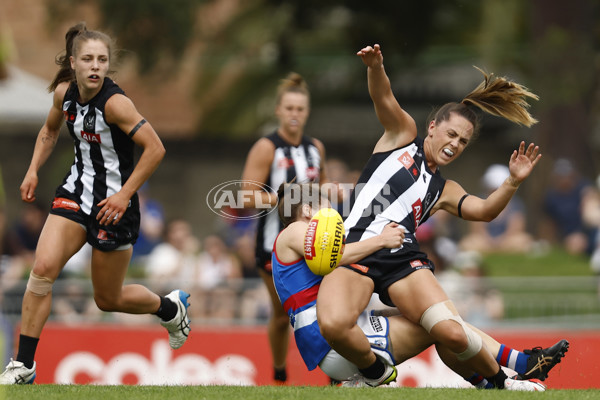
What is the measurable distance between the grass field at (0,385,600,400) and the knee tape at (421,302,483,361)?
31 cm

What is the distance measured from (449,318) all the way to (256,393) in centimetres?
134

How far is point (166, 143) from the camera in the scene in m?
21.0

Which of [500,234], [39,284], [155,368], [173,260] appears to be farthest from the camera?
[500,234]

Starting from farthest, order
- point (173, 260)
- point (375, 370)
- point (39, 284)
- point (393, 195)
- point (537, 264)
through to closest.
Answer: point (537, 264), point (173, 260), point (393, 195), point (375, 370), point (39, 284)

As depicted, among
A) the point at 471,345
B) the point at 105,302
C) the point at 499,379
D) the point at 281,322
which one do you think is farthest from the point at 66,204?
→ the point at 499,379

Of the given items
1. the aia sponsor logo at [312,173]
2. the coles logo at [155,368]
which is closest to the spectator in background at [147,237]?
the coles logo at [155,368]

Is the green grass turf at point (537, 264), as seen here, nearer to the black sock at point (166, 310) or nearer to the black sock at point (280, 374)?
the black sock at point (280, 374)

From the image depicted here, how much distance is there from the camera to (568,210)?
13.8 meters

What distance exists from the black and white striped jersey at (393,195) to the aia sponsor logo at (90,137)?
69.5 inches

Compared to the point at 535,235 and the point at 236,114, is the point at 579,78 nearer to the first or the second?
the point at 535,235

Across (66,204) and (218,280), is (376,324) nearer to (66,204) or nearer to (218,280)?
(66,204)

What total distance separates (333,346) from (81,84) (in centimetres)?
239

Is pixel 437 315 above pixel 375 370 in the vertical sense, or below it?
above

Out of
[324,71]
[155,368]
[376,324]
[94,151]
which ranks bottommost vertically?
[155,368]
